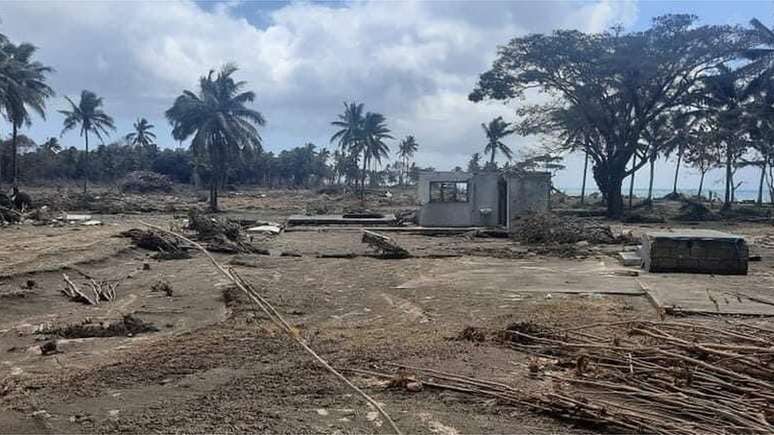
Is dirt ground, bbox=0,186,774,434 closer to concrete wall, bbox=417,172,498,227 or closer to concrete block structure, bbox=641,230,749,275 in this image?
concrete block structure, bbox=641,230,749,275

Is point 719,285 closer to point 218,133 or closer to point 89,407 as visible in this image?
point 89,407

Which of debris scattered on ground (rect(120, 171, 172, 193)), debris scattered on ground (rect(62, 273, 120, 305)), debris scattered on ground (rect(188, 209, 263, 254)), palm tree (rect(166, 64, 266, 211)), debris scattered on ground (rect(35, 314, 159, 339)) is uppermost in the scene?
palm tree (rect(166, 64, 266, 211))

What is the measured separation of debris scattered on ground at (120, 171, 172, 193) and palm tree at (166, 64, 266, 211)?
18197 mm

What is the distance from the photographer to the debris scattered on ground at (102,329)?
7918 millimetres

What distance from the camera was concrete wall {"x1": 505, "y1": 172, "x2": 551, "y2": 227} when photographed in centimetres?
2775

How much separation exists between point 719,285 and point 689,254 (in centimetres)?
207

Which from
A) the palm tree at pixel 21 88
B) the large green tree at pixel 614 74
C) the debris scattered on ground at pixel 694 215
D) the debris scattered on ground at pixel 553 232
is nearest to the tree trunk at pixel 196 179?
the palm tree at pixel 21 88

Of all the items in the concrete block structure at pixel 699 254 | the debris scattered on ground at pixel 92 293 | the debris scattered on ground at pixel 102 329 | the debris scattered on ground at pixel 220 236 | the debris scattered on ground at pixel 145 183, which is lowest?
the debris scattered on ground at pixel 92 293

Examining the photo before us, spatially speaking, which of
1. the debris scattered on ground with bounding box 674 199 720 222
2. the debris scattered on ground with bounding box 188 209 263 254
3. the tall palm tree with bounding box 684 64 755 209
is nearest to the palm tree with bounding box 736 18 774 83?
the tall palm tree with bounding box 684 64 755 209

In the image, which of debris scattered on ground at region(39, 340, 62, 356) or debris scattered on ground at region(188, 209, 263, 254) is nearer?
debris scattered on ground at region(39, 340, 62, 356)

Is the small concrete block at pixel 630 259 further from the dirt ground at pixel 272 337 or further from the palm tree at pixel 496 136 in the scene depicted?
the palm tree at pixel 496 136

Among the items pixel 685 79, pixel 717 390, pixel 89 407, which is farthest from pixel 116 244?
pixel 685 79

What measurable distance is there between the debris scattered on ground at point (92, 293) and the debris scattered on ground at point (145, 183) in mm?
50674

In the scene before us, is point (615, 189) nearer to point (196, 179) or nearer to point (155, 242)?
point (155, 242)
